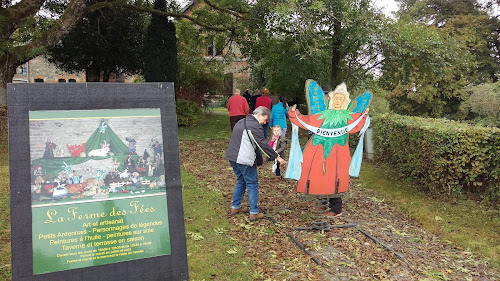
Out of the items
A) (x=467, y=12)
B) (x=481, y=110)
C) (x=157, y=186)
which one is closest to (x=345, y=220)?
(x=157, y=186)

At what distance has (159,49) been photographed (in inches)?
658

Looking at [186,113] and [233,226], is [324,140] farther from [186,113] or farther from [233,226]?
[186,113]

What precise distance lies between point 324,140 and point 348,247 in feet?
5.27

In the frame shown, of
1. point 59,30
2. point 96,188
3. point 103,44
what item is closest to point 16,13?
point 59,30

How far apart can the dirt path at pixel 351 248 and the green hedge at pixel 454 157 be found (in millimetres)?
1209

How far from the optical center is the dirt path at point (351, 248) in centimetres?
478

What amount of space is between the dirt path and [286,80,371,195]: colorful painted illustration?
38 cm

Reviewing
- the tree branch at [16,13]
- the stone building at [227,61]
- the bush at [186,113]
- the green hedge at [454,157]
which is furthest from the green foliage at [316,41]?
the tree branch at [16,13]

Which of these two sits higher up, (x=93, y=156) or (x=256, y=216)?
(x=93, y=156)

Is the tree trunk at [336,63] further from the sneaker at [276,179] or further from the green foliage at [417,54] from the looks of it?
the sneaker at [276,179]

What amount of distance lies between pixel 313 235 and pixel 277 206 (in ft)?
4.62

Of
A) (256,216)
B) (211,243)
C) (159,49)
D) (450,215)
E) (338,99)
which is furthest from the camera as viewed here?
(159,49)

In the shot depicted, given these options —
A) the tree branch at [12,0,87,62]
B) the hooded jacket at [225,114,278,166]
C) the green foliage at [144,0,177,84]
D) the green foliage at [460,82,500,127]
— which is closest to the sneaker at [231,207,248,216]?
the hooded jacket at [225,114,278,166]

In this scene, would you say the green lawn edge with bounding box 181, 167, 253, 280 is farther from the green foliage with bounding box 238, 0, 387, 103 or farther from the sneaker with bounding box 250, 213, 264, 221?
the green foliage with bounding box 238, 0, 387, 103
